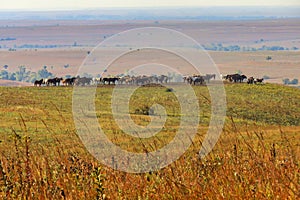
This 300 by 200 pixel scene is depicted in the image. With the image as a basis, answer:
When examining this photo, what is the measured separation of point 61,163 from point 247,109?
43.6 meters

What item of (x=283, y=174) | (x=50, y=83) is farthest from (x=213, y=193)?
(x=50, y=83)

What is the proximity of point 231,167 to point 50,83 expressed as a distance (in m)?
63.3

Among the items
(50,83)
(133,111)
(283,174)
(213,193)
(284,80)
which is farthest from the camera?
(284,80)

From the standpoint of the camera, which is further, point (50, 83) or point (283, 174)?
point (50, 83)

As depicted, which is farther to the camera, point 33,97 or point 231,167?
point 33,97

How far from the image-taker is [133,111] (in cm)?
4388

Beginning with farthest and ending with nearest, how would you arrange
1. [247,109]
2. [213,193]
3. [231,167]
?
[247,109] → [231,167] → [213,193]

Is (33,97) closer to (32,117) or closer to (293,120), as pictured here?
(32,117)

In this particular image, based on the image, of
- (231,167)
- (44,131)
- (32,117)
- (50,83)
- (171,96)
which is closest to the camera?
(231,167)

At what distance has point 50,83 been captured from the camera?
225ft

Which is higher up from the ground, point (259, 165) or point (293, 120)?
point (259, 165)

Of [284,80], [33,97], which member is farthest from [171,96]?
[284,80]

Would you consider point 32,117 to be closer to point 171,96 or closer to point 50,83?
point 171,96

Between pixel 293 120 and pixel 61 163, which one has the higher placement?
pixel 61 163
